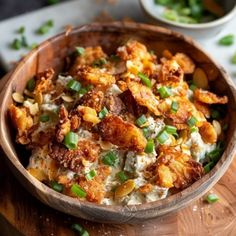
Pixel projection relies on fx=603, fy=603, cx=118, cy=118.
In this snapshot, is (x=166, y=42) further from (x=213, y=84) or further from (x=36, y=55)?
(x=36, y=55)

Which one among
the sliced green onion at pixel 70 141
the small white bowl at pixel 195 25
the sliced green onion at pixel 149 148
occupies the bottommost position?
the small white bowl at pixel 195 25

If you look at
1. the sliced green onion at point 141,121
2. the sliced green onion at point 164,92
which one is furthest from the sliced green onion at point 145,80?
the sliced green onion at point 141,121

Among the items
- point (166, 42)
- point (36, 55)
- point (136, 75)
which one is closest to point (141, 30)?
point (166, 42)

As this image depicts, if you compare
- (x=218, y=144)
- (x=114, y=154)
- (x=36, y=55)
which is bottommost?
(x=218, y=144)

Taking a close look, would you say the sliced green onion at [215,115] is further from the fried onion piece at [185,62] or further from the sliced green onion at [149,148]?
the sliced green onion at [149,148]

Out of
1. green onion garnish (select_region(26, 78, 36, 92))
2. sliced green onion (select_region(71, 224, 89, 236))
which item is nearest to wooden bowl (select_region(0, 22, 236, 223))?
green onion garnish (select_region(26, 78, 36, 92))

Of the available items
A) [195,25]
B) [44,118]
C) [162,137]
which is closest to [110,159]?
[162,137]

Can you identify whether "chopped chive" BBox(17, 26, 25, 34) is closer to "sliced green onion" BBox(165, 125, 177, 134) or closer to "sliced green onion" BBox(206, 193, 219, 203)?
"sliced green onion" BBox(165, 125, 177, 134)

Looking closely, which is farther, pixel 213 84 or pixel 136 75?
pixel 213 84
